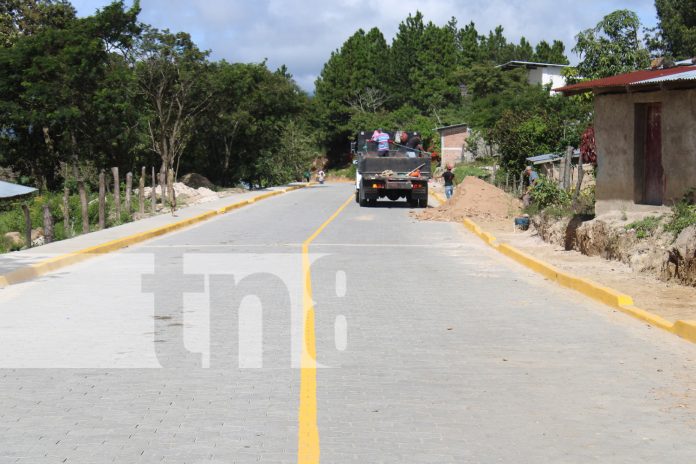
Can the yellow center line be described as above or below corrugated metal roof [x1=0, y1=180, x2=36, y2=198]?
below

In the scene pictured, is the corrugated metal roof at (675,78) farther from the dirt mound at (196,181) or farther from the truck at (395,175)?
the dirt mound at (196,181)

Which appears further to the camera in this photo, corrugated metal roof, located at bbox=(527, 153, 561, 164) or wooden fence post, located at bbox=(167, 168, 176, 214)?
corrugated metal roof, located at bbox=(527, 153, 561, 164)

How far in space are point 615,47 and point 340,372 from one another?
22116 millimetres

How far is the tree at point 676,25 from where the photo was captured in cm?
7073

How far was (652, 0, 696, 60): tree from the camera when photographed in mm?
70731

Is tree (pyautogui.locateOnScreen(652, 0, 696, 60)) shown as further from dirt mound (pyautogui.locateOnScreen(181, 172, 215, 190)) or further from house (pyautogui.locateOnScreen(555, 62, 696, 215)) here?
Result: house (pyautogui.locateOnScreen(555, 62, 696, 215))

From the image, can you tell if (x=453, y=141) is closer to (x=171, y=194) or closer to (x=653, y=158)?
(x=171, y=194)

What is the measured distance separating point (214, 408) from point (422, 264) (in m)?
10.2

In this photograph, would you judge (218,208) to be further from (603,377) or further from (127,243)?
(603,377)

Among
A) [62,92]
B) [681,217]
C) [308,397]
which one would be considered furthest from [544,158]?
[308,397]

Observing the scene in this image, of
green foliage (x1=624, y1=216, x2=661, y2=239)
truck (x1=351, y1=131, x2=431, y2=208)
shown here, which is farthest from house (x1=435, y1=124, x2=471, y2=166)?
green foliage (x1=624, y1=216, x2=661, y2=239)

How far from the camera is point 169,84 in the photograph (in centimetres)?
4931

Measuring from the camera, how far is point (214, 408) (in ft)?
21.1

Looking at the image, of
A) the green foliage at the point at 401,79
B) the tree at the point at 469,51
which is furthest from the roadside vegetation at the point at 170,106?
the tree at the point at 469,51
